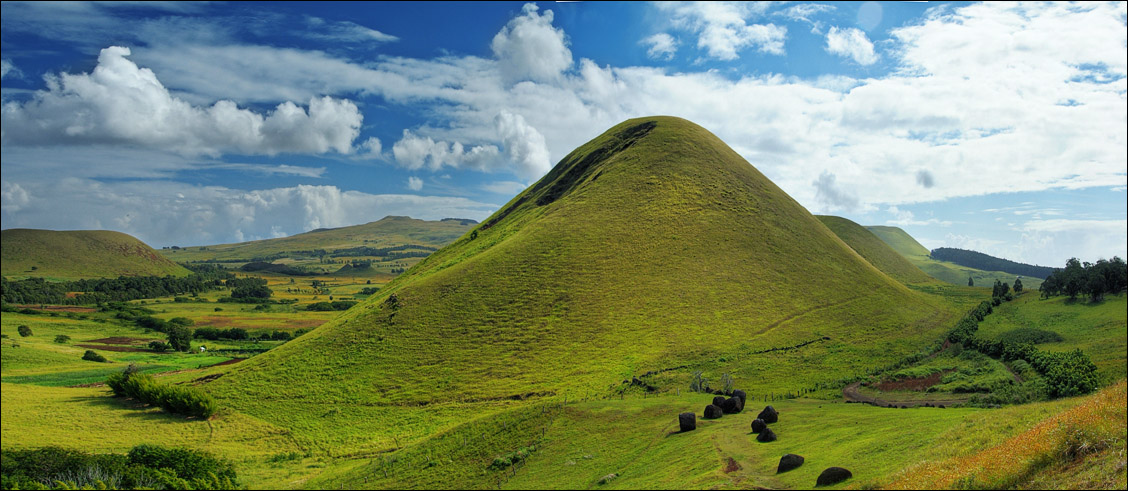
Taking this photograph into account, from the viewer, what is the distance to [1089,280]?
246 feet

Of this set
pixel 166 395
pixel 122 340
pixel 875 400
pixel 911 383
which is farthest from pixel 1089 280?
pixel 122 340

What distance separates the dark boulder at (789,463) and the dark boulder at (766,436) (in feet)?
23.5

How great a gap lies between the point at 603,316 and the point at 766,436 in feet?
161

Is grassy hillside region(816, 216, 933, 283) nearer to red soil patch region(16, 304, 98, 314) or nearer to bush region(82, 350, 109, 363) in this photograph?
bush region(82, 350, 109, 363)

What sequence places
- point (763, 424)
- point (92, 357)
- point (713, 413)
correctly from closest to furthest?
point (763, 424)
point (713, 413)
point (92, 357)

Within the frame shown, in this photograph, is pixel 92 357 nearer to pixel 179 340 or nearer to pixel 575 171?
pixel 179 340

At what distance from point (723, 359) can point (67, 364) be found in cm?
12821

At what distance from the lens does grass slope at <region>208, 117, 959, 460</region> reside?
65.9 metres

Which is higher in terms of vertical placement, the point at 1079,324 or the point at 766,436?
the point at 1079,324

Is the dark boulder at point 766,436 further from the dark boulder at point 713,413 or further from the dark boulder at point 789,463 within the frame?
the dark boulder at point 713,413

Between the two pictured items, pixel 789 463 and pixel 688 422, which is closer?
pixel 789 463

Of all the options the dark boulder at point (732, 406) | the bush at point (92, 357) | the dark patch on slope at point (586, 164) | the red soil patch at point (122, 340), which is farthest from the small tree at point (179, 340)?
the dark boulder at point (732, 406)

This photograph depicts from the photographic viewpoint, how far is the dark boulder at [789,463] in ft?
90.5

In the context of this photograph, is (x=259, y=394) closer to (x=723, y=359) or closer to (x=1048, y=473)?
(x=723, y=359)
